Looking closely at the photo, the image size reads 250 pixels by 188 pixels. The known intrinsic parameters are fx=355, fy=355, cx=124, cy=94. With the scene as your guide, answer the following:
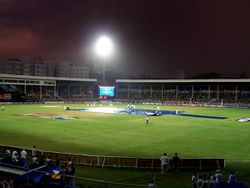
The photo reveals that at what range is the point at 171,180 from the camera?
2183 centimetres

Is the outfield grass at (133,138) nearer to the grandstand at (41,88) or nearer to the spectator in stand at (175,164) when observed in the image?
the spectator in stand at (175,164)

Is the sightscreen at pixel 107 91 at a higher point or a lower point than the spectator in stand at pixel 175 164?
higher

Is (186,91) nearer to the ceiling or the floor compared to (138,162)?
nearer to the ceiling

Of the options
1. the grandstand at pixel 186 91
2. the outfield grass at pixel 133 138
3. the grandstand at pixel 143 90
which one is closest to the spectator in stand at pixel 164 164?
the outfield grass at pixel 133 138

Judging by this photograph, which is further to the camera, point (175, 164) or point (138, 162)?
point (138, 162)

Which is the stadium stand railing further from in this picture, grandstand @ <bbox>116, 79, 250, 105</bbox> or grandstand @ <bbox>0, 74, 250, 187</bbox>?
grandstand @ <bbox>116, 79, 250, 105</bbox>

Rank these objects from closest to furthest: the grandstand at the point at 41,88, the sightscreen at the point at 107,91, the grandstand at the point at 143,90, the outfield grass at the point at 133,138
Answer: the outfield grass at the point at 133,138
the sightscreen at the point at 107,91
the grandstand at the point at 41,88
the grandstand at the point at 143,90

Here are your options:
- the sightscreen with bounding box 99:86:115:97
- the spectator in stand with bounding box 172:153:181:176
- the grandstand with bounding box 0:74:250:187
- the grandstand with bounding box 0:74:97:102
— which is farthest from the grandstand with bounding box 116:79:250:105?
the spectator in stand with bounding box 172:153:181:176

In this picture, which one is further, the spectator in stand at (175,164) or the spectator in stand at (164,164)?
the spectator in stand at (175,164)

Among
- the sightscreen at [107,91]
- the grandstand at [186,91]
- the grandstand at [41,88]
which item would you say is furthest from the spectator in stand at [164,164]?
the grandstand at [41,88]

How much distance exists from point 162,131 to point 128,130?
4183 millimetres

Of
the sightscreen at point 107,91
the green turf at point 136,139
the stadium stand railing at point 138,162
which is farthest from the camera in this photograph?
the sightscreen at point 107,91

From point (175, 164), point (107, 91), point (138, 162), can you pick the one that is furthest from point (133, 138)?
point (107, 91)

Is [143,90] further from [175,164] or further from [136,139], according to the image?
[175,164]
